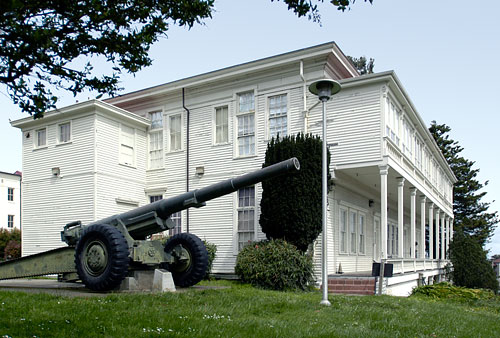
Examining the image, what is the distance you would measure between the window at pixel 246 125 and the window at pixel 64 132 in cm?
694

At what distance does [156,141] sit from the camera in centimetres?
2256

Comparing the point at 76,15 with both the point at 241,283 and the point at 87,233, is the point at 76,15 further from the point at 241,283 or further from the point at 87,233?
the point at 241,283

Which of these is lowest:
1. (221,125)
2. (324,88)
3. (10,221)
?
(10,221)

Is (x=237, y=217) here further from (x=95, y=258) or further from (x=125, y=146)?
(x=95, y=258)

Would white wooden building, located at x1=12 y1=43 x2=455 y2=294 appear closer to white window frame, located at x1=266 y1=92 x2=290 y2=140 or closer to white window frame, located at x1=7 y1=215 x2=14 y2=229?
white window frame, located at x1=266 y1=92 x2=290 y2=140

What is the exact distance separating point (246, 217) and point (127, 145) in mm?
5957

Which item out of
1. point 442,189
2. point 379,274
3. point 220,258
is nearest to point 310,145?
point 379,274

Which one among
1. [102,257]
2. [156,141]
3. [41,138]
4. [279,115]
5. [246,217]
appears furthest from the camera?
[156,141]

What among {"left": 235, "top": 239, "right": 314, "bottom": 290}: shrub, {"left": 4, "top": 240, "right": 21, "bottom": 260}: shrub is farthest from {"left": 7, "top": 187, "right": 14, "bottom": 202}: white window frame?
{"left": 235, "top": 239, "right": 314, "bottom": 290}: shrub

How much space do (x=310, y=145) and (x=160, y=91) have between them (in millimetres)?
8178

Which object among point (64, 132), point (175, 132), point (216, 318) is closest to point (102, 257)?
point (216, 318)

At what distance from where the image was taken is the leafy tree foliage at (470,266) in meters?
24.8

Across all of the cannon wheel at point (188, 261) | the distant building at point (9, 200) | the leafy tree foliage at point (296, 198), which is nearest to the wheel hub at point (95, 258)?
the cannon wheel at point (188, 261)

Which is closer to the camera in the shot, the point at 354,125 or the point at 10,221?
the point at 354,125
